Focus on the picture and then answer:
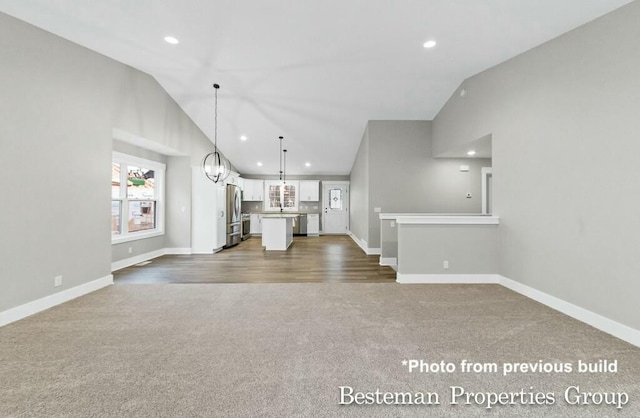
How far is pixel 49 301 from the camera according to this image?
3084mm

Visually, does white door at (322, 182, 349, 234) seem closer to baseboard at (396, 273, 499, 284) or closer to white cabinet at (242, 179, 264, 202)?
white cabinet at (242, 179, 264, 202)

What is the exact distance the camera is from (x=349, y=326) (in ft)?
8.50

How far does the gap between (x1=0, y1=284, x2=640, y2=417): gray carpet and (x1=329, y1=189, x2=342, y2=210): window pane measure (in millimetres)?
7390

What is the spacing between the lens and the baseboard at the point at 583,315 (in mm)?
2389

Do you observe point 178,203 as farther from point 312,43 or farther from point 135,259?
point 312,43

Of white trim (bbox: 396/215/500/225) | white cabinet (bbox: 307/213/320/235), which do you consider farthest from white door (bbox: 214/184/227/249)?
white trim (bbox: 396/215/500/225)

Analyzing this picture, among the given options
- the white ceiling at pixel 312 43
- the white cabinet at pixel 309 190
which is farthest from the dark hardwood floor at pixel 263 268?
the white cabinet at pixel 309 190

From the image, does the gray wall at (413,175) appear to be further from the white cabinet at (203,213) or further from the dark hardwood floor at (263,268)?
the white cabinet at (203,213)

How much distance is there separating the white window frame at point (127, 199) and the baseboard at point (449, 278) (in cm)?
527

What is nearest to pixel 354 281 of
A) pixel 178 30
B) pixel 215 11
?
pixel 215 11

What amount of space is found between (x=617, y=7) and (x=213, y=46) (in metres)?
4.54

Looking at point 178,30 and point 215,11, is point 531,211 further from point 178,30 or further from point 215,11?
point 178,30

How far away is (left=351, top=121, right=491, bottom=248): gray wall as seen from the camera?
609 cm

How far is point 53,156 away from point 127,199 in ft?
7.63
